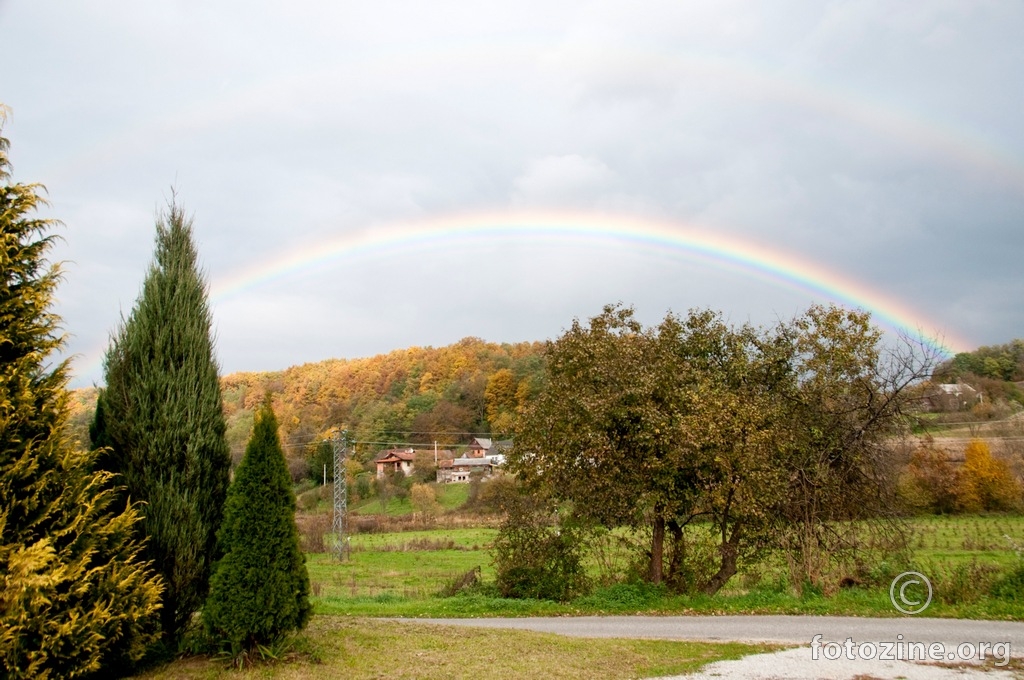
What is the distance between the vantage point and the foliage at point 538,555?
1563cm

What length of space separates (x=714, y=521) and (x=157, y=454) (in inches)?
460

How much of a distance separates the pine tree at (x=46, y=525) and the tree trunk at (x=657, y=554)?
414 inches

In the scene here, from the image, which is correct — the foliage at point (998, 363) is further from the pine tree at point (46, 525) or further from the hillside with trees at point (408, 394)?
the pine tree at point (46, 525)

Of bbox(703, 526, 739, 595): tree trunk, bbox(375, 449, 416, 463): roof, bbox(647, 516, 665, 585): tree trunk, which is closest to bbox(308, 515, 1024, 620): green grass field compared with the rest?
bbox(703, 526, 739, 595): tree trunk

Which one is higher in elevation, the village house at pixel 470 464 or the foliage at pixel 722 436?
the foliage at pixel 722 436

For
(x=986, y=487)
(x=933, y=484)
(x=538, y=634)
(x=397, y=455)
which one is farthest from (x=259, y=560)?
(x=397, y=455)

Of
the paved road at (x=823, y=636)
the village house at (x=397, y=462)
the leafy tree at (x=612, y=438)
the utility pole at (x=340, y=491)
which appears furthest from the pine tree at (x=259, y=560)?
the village house at (x=397, y=462)

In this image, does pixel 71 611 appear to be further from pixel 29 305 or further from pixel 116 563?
pixel 29 305

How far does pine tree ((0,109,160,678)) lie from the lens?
5.85 m

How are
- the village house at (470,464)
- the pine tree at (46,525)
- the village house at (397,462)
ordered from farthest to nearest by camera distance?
the village house at (397,462), the village house at (470,464), the pine tree at (46,525)

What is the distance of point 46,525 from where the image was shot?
6.39 metres

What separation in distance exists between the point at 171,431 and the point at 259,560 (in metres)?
1.80

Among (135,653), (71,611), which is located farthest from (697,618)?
(71,611)

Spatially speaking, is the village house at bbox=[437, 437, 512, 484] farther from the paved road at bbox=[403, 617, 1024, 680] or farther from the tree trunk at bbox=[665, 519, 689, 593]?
the paved road at bbox=[403, 617, 1024, 680]
